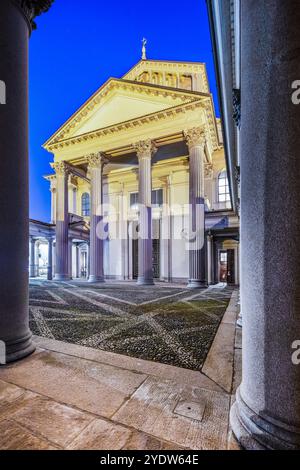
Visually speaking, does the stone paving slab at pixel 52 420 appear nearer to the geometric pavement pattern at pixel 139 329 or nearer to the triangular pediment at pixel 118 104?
the geometric pavement pattern at pixel 139 329

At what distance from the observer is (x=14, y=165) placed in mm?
2742

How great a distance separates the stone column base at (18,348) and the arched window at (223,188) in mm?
18782

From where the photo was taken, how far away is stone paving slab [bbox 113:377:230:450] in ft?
4.92

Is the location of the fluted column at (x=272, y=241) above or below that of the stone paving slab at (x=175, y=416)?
above

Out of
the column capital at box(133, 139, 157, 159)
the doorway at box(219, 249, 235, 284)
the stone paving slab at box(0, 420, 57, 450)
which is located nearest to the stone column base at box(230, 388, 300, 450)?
the stone paving slab at box(0, 420, 57, 450)

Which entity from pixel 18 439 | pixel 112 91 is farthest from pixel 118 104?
pixel 18 439

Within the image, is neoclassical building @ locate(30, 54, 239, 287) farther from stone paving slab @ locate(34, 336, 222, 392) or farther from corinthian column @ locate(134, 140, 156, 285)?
stone paving slab @ locate(34, 336, 222, 392)

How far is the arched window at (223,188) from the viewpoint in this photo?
19.3 metres

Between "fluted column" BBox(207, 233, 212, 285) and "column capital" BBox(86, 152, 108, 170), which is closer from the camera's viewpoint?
"column capital" BBox(86, 152, 108, 170)

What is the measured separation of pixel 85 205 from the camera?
2427cm

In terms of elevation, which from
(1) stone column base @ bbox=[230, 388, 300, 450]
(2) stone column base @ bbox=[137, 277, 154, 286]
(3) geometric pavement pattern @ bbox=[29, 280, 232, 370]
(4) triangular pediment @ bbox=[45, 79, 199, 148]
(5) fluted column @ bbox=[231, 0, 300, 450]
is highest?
(4) triangular pediment @ bbox=[45, 79, 199, 148]

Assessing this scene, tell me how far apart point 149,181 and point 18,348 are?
42.0 ft

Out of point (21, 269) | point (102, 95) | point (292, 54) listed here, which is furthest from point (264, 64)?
point (102, 95)

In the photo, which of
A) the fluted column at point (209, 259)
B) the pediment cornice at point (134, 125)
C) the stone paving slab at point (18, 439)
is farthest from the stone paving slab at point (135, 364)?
the fluted column at point (209, 259)
